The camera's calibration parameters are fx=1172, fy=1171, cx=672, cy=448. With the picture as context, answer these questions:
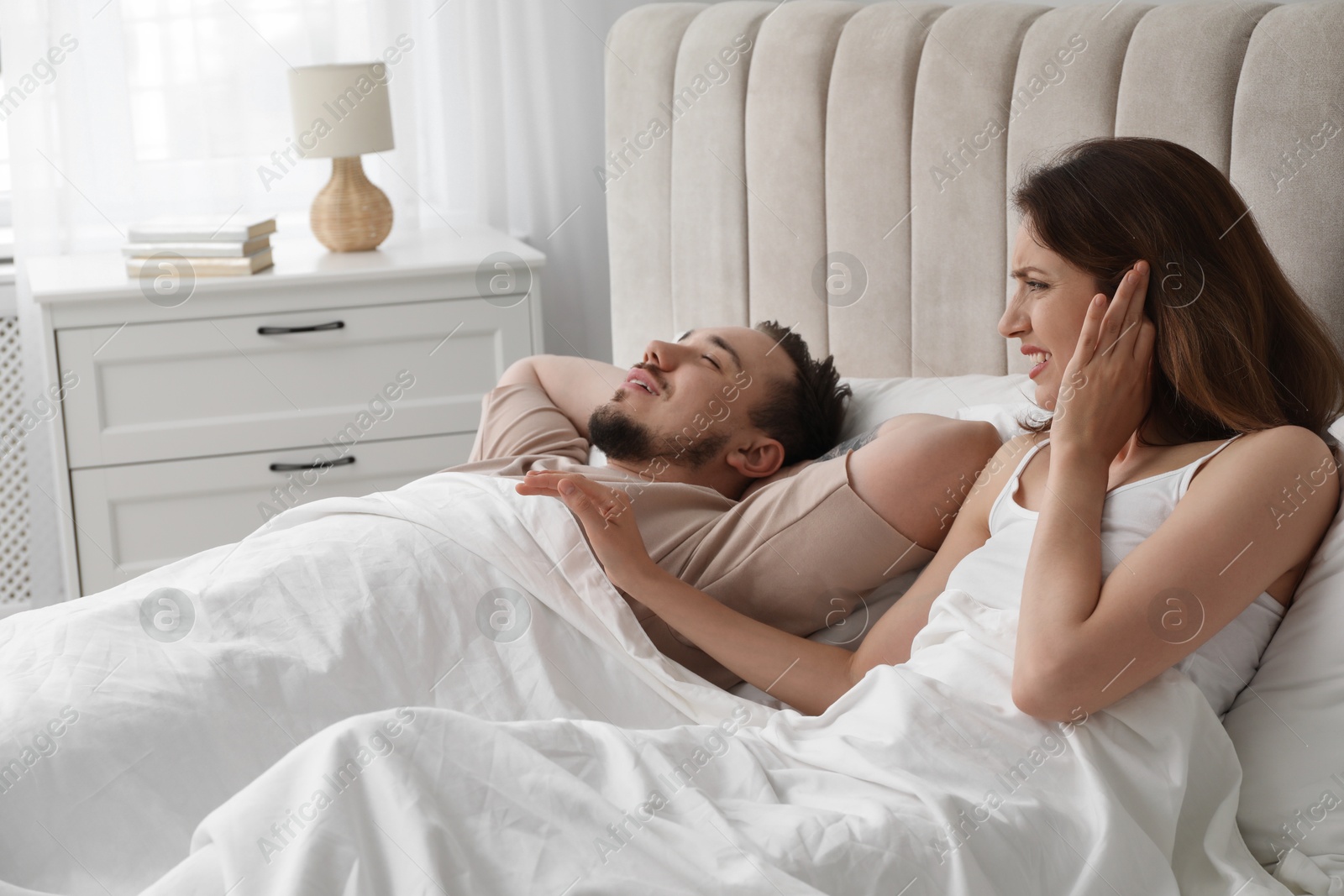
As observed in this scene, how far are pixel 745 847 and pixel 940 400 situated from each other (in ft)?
2.81

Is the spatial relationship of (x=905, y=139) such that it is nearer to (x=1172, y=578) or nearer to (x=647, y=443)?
(x=647, y=443)

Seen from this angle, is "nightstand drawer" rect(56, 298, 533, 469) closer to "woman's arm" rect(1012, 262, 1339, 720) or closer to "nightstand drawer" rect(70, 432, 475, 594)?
"nightstand drawer" rect(70, 432, 475, 594)

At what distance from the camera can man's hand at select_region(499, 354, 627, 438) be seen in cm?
181

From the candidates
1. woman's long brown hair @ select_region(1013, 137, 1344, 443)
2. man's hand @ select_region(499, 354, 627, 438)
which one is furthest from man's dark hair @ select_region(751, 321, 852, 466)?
woman's long brown hair @ select_region(1013, 137, 1344, 443)

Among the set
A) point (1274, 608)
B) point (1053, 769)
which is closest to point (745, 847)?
point (1053, 769)

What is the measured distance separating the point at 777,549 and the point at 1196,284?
53cm

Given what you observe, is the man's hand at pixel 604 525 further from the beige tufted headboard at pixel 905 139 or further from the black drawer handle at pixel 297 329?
the black drawer handle at pixel 297 329

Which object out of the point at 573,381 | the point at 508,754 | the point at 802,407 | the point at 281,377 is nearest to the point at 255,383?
the point at 281,377

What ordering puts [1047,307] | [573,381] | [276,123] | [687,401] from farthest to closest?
[276,123] < [573,381] < [687,401] < [1047,307]

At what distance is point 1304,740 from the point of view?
1008 millimetres

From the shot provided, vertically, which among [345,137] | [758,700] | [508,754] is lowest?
[758,700]

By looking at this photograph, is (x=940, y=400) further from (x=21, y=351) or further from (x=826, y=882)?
(x=21, y=351)

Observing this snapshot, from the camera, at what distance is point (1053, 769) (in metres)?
0.97

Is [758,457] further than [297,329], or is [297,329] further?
[297,329]
